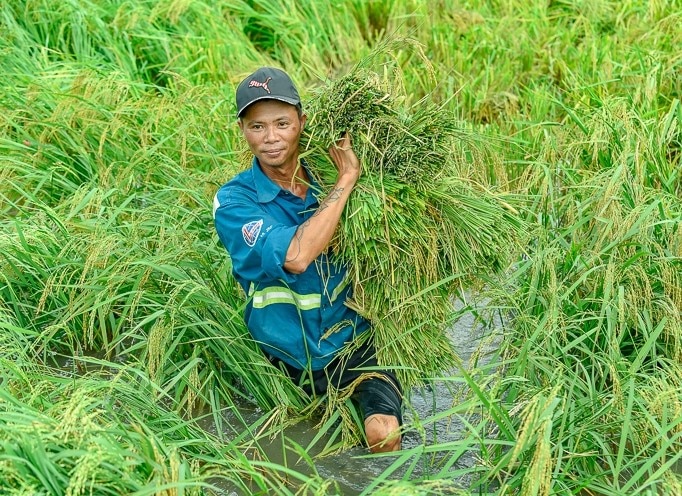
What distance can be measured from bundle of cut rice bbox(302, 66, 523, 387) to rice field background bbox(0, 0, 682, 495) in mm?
13

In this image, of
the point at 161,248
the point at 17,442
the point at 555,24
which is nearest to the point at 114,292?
the point at 161,248

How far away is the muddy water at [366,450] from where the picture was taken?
131 inches

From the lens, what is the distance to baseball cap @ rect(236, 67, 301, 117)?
11.2 ft

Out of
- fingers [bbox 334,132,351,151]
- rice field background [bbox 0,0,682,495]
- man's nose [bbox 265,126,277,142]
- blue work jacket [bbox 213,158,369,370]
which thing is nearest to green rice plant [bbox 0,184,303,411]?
rice field background [bbox 0,0,682,495]

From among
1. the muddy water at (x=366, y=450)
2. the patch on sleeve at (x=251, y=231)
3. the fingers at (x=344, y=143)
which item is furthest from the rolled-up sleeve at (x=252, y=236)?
the muddy water at (x=366, y=450)

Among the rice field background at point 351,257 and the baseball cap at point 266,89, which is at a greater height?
the baseball cap at point 266,89

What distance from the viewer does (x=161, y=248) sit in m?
3.99

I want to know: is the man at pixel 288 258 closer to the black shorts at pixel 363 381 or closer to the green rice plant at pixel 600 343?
the black shorts at pixel 363 381

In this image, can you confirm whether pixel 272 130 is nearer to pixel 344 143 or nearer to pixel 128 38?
pixel 344 143

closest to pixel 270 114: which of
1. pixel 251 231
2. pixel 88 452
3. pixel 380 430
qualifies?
pixel 251 231

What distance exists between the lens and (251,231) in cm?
338

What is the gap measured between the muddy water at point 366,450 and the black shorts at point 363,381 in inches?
3.2

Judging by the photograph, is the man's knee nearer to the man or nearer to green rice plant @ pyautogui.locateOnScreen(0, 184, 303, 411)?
the man

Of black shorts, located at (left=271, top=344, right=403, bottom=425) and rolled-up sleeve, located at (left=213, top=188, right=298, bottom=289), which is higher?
rolled-up sleeve, located at (left=213, top=188, right=298, bottom=289)
